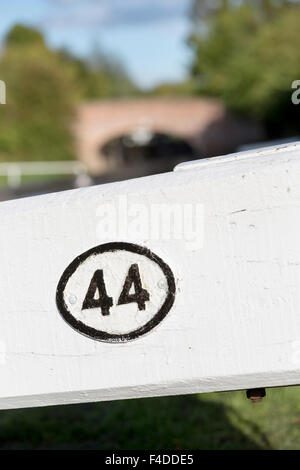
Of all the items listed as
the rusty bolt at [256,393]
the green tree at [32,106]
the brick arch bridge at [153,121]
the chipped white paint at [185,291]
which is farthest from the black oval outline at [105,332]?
the brick arch bridge at [153,121]

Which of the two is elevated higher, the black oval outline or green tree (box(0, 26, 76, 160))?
green tree (box(0, 26, 76, 160))

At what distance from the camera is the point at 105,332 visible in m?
1.90

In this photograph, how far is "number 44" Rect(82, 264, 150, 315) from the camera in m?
1.86

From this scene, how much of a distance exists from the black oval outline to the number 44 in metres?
0.04

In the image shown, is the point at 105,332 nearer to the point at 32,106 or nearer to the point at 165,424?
the point at 165,424

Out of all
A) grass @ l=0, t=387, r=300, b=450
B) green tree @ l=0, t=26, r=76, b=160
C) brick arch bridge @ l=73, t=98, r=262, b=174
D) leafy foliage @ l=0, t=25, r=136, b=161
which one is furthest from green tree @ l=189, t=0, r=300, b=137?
grass @ l=0, t=387, r=300, b=450

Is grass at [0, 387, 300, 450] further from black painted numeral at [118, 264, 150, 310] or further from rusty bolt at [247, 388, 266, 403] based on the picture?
black painted numeral at [118, 264, 150, 310]

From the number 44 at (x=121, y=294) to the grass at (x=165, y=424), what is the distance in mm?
1844

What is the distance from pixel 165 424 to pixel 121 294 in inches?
86.4

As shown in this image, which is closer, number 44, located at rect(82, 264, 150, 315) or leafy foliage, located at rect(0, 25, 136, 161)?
number 44, located at rect(82, 264, 150, 315)

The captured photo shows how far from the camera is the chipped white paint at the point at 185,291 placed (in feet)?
5.86

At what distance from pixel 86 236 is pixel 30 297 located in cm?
21

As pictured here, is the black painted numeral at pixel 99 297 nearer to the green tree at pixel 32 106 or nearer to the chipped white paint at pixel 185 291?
the chipped white paint at pixel 185 291

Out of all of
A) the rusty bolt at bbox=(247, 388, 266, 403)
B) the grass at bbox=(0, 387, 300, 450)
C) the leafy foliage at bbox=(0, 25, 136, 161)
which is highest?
the leafy foliage at bbox=(0, 25, 136, 161)
